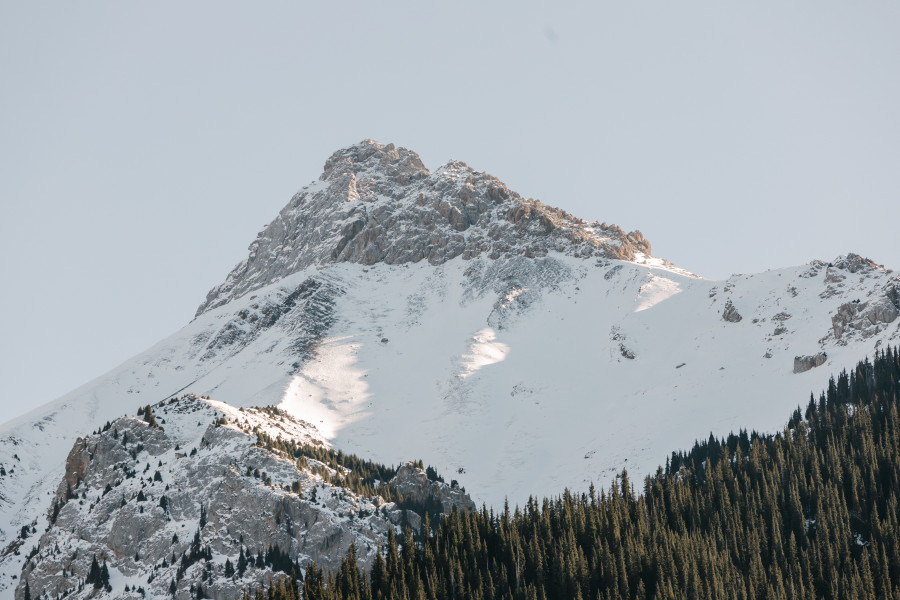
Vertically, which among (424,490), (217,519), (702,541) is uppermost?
(424,490)

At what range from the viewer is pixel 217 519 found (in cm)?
18262

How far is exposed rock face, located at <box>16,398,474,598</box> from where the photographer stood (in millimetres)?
176500

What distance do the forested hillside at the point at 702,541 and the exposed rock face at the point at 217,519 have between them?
31.2 ft

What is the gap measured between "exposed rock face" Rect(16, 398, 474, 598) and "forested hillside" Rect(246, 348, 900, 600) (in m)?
9.51

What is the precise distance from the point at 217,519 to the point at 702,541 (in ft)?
270

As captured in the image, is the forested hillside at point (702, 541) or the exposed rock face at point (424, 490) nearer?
the forested hillside at point (702, 541)

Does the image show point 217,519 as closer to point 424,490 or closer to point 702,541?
point 424,490

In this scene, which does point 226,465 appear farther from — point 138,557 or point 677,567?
point 677,567

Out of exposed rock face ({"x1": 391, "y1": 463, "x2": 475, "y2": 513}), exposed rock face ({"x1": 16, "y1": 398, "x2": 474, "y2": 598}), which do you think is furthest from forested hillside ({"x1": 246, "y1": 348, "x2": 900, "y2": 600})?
exposed rock face ({"x1": 391, "y1": 463, "x2": 475, "y2": 513})

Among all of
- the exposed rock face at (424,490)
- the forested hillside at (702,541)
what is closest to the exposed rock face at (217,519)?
the exposed rock face at (424,490)

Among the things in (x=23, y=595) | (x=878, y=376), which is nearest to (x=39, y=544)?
(x=23, y=595)

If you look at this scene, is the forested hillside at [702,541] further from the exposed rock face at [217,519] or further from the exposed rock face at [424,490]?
the exposed rock face at [424,490]

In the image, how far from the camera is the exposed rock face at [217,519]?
579 ft

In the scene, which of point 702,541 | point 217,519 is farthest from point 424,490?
point 702,541
